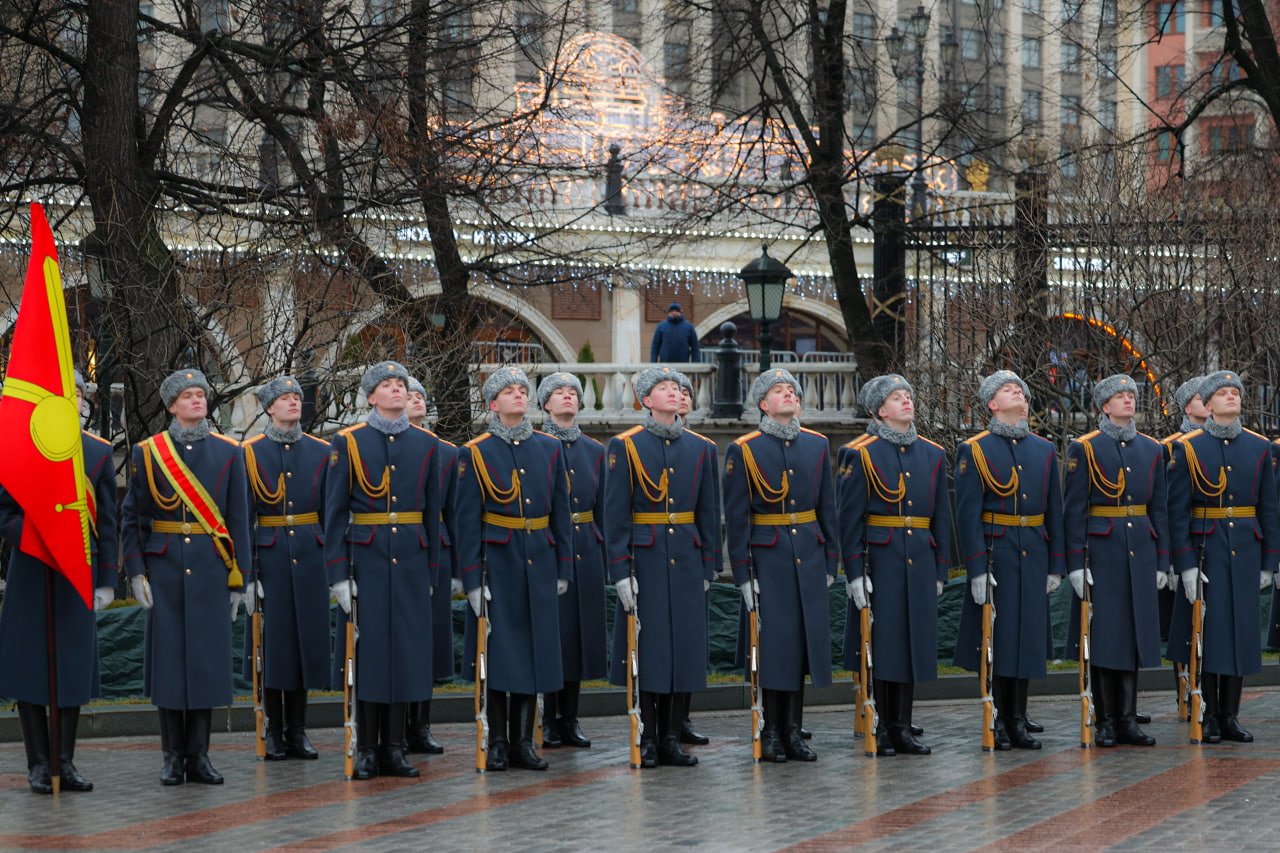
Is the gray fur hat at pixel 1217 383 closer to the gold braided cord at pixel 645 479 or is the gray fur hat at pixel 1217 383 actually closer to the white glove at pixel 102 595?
the gold braided cord at pixel 645 479

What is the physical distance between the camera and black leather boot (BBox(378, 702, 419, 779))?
9.80 m

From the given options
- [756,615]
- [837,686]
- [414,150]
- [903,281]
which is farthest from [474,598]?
[903,281]

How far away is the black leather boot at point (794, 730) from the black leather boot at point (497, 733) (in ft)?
5.32

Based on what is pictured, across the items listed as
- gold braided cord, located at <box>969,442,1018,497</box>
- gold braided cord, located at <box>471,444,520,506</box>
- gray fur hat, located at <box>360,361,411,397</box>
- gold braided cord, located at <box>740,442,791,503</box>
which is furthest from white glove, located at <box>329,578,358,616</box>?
gold braided cord, located at <box>969,442,1018,497</box>

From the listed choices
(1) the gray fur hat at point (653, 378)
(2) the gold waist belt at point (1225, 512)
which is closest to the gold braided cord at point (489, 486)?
(1) the gray fur hat at point (653, 378)

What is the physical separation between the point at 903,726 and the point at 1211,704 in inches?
83.4

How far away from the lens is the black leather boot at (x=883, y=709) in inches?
419

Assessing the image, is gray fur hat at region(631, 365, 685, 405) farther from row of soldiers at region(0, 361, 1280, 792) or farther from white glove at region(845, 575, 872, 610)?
white glove at region(845, 575, 872, 610)

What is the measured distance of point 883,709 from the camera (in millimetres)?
10758

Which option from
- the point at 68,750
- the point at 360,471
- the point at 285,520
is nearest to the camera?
the point at 68,750

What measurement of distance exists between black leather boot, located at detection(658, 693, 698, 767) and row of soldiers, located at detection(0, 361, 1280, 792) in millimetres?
17

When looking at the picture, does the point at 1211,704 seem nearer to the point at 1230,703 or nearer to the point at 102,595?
the point at 1230,703

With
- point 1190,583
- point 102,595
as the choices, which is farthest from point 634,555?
point 1190,583

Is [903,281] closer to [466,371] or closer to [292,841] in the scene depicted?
[466,371]
